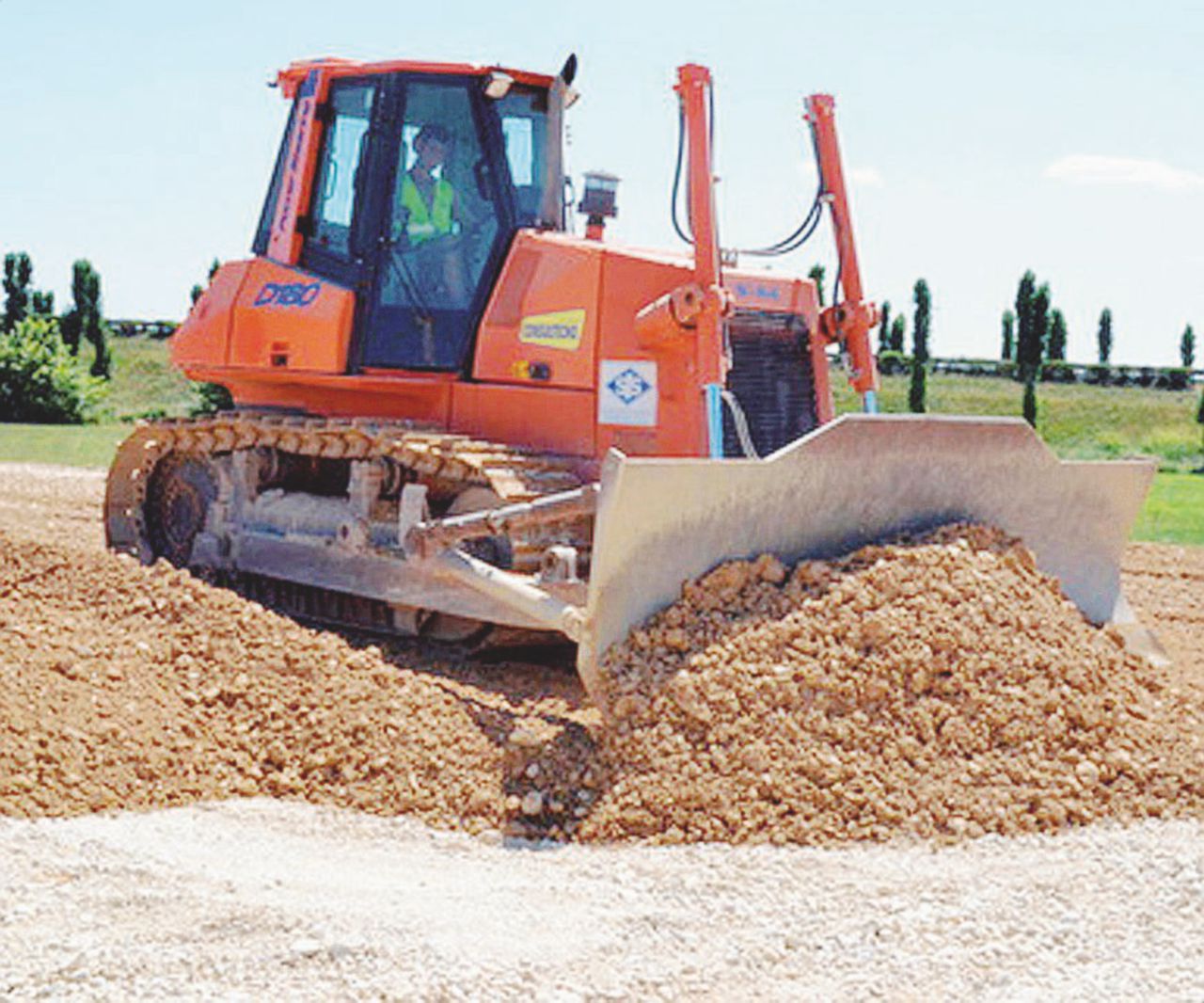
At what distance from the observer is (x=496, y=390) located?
8.19 m

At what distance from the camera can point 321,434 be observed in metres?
8.22

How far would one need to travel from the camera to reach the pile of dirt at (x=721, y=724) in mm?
5371

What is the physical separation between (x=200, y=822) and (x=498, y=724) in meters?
1.21

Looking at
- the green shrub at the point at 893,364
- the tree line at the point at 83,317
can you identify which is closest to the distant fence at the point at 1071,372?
the green shrub at the point at 893,364

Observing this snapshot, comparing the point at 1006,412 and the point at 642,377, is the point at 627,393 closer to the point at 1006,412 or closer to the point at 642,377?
the point at 642,377

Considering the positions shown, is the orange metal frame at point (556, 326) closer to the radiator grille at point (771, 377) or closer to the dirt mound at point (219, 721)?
the radiator grille at point (771, 377)

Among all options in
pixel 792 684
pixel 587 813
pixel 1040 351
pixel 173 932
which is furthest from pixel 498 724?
pixel 1040 351

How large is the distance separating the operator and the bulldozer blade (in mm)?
2234

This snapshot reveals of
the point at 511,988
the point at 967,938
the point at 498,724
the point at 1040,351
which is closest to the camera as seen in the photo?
the point at 511,988

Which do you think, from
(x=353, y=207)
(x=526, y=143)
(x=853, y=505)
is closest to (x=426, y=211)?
(x=353, y=207)

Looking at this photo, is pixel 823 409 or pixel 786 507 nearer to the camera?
pixel 786 507

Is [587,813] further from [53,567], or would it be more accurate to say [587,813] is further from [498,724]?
[53,567]

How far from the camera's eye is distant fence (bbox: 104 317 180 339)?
207 ft

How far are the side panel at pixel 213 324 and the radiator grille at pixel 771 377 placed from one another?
2999mm
